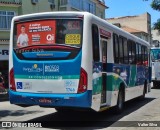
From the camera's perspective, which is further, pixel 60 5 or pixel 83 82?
pixel 60 5

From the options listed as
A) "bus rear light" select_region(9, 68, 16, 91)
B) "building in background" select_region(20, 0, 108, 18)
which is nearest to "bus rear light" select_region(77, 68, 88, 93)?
"bus rear light" select_region(9, 68, 16, 91)

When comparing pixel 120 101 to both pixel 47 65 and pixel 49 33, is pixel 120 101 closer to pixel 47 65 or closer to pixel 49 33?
pixel 47 65

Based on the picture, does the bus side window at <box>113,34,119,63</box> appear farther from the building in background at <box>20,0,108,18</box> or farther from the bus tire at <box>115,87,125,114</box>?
the building in background at <box>20,0,108,18</box>

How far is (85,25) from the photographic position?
10547 mm

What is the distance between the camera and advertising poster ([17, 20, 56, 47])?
10.8 meters

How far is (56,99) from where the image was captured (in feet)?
34.4

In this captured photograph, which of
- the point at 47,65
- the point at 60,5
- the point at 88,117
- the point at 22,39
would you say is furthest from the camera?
the point at 60,5

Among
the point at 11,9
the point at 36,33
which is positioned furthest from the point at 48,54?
the point at 11,9

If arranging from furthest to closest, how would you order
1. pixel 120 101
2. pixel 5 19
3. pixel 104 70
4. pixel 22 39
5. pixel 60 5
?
pixel 60 5, pixel 5 19, pixel 120 101, pixel 104 70, pixel 22 39

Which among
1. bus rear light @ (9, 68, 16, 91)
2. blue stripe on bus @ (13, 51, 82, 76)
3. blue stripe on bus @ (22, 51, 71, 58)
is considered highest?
blue stripe on bus @ (22, 51, 71, 58)

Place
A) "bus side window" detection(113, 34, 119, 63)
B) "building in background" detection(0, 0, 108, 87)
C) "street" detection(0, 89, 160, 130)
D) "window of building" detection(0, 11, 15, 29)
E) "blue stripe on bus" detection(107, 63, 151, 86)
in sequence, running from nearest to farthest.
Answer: "street" detection(0, 89, 160, 130) → "blue stripe on bus" detection(107, 63, 151, 86) → "bus side window" detection(113, 34, 119, 63) → "building in background" detection(0, 0, 108, 87) → "window of building" detection(0, 11, 15, 29)

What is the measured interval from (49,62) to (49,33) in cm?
82

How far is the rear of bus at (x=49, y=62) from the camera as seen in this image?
10.4 meters

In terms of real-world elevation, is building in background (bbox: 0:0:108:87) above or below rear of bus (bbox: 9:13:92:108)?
above
